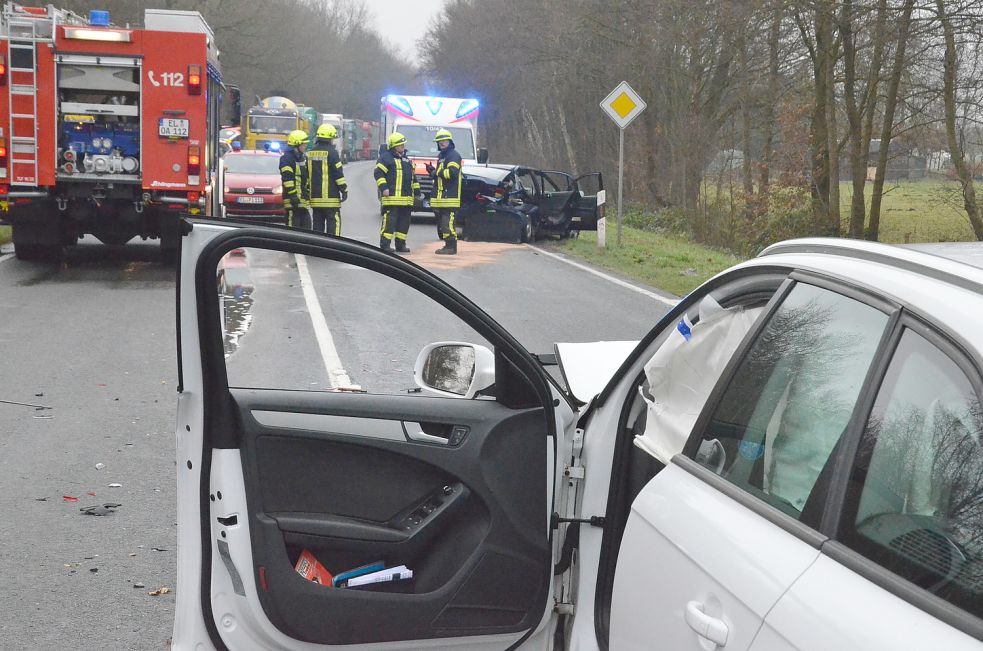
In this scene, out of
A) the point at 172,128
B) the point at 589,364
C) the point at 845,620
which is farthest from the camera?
the point at 172,128

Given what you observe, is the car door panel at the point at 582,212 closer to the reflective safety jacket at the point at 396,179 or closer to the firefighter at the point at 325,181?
the reflective safety jacket at the point at 396,179

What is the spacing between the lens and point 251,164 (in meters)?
22.9

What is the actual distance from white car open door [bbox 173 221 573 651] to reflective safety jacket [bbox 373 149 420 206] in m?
14.0

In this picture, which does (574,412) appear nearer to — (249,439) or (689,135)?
(249,439)

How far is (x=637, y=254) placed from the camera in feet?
63.1

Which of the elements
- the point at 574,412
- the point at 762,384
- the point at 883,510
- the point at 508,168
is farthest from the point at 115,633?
the point at 508,168

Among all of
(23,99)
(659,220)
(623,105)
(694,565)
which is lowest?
(694,565)

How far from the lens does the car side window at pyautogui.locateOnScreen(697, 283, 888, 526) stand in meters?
2.10

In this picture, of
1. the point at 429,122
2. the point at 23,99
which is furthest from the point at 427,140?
the point at 23,99

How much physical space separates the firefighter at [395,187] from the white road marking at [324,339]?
7.55 ft

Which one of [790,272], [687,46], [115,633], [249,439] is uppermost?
[687,46]

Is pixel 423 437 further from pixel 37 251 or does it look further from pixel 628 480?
pixel 37 251

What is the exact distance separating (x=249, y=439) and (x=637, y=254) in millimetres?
16691

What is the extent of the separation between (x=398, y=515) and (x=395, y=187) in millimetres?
14395
